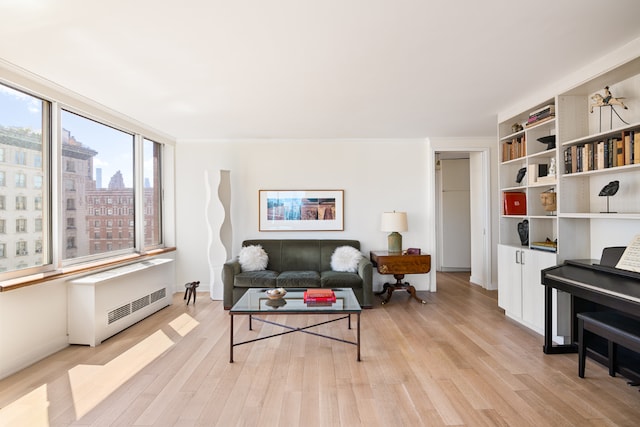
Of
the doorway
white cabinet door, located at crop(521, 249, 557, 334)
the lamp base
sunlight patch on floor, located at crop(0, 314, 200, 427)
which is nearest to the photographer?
sunlight patch on floor, located at crop(0, 314, 200, 427)

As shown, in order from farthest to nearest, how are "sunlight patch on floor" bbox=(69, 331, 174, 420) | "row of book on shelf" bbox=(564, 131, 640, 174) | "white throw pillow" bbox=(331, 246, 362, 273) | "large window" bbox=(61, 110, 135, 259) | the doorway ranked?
the doorway
"white throw pillow" bbox=(331, 246, 362, 273)
"large window" bbox=(61, 110, 135, 259)
"row of book on shelf" bbox=(564, 131, 640, 174)
"sunlight patch on floor" bbox=(69, 331, 174, 420)

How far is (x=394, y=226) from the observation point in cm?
487

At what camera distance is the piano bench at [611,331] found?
2119mm

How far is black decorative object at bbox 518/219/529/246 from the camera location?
378 cm

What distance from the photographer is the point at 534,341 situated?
3.22m

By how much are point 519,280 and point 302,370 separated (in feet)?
8.31

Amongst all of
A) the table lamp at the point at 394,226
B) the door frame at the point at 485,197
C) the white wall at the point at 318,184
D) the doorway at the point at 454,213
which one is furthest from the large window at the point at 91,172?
the doorway at the point at 454,213

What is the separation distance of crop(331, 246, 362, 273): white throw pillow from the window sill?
249 centimetres

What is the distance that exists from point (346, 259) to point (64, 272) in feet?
10.3

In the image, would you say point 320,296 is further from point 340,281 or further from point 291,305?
point 340,281

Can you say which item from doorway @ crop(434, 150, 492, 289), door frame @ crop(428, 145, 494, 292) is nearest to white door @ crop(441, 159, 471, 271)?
doorway @ crop(434, 150, 492, 289)

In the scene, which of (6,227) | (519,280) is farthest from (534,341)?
(6,227)

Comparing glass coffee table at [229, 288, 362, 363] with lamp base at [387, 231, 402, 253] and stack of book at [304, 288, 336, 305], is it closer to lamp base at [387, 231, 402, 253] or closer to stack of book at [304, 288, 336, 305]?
stack of book at [304, 288, 336, 305]

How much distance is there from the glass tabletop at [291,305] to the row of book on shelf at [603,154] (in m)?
2.28
